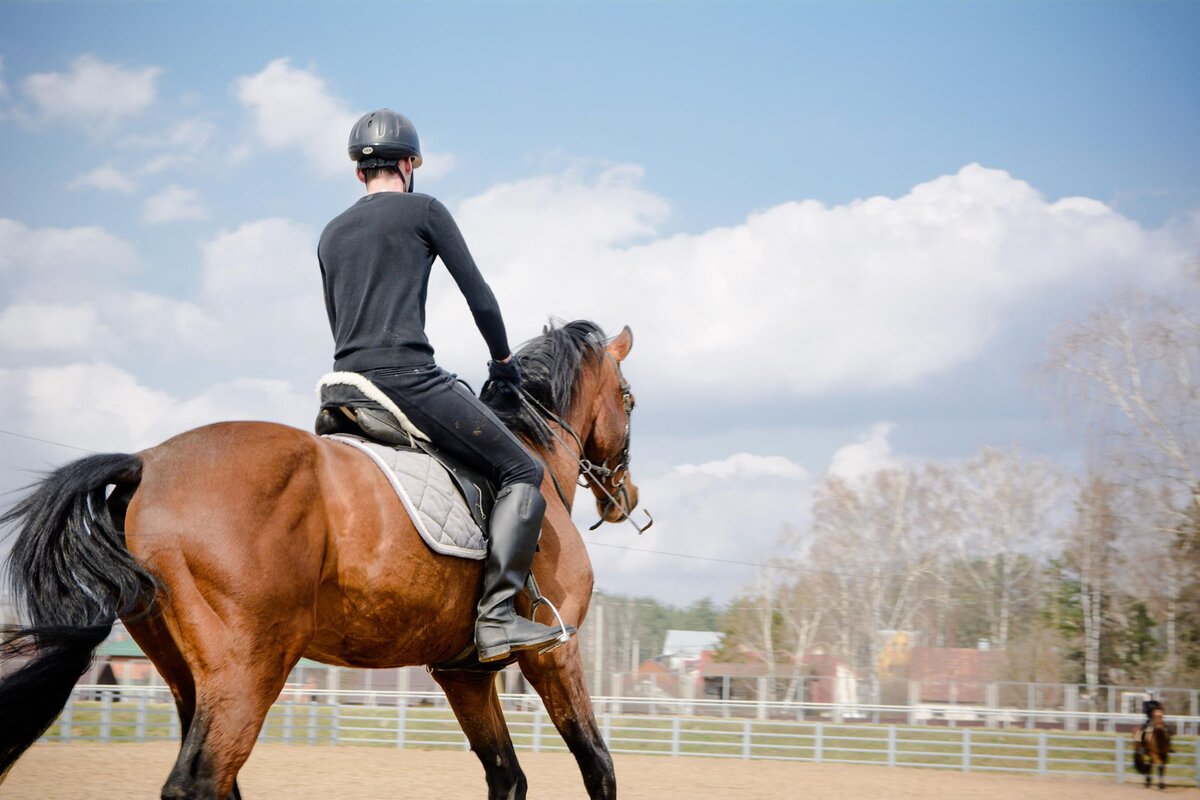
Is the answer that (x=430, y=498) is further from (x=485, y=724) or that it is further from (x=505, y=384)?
(x=485, y=724)

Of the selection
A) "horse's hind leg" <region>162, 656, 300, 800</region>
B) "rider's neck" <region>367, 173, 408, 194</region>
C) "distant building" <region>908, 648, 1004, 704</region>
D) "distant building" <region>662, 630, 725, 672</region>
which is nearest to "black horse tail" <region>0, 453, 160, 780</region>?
"horse's hind leg" <region>162, 656, 300, 800</region>

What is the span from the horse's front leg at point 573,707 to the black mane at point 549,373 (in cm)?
124

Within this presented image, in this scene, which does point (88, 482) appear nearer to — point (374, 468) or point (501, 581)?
point (374, 468)

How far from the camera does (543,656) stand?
5.13 metres

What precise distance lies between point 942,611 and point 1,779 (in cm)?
4381

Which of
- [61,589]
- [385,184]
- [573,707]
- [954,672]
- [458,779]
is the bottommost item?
[954,672]

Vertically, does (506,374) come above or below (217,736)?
above

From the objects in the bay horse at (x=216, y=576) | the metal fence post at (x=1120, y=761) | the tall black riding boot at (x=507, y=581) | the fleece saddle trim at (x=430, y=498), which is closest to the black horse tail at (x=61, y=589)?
the bay horse at (x=216, y=576)

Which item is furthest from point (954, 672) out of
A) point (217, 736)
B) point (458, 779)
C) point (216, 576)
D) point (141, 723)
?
point (216, 576)

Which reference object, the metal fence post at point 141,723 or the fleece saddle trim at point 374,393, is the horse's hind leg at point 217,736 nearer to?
the fleece saddle trim at point 374,393

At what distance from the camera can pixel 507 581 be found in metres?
4.79

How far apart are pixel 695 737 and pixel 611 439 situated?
82.4 ft

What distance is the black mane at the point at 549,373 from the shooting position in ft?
19.2

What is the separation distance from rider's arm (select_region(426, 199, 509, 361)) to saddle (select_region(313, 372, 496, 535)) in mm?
669
